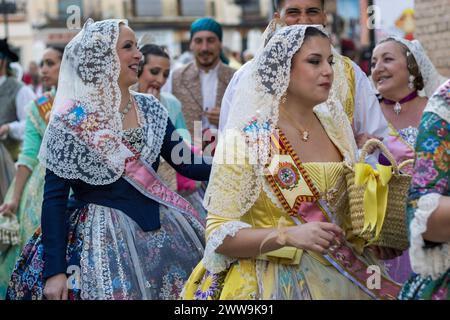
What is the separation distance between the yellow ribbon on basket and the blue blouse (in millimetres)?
1114

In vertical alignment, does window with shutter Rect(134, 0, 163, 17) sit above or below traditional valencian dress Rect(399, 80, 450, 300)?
above

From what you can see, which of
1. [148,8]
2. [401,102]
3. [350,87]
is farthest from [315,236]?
[148,8]

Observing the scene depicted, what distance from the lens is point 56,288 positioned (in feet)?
12.4

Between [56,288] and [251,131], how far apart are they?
3.56ft

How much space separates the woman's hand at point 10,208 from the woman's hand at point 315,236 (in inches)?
128

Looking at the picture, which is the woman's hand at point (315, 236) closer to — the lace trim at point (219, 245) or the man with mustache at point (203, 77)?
the lace trim at point (219, 245)

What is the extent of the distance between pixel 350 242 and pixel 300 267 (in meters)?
0.24

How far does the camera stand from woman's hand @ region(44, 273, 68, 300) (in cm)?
376

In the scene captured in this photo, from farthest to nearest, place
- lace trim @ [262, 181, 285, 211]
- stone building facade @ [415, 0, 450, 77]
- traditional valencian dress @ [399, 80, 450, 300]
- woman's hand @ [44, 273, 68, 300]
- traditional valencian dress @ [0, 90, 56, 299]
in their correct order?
stone building facade @ [415, 0, 450, 77]
traditional valencian dress @ [0, 90, 56, 299]
woman's hand @ [44, 273, 68, 300]
lace trim @ [262, 181, 285, 211]
traditional valencian dress @ [399, 80, 450, 300]

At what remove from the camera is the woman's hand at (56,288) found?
3764mm

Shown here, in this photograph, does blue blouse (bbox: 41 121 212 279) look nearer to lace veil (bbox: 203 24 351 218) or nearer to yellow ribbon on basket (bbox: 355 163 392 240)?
lace veil (bbox: 203 24 351 218)

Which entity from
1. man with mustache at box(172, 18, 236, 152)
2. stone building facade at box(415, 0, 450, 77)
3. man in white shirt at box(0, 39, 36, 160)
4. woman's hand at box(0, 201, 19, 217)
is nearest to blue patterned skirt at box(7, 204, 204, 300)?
woman's hand at box(0, 201, 19, 217)

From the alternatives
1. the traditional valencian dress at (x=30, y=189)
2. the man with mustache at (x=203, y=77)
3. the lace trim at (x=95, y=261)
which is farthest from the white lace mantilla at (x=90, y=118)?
the man with mustache at (x=203, y=77)

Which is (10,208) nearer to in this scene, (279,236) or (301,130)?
(301,130)
